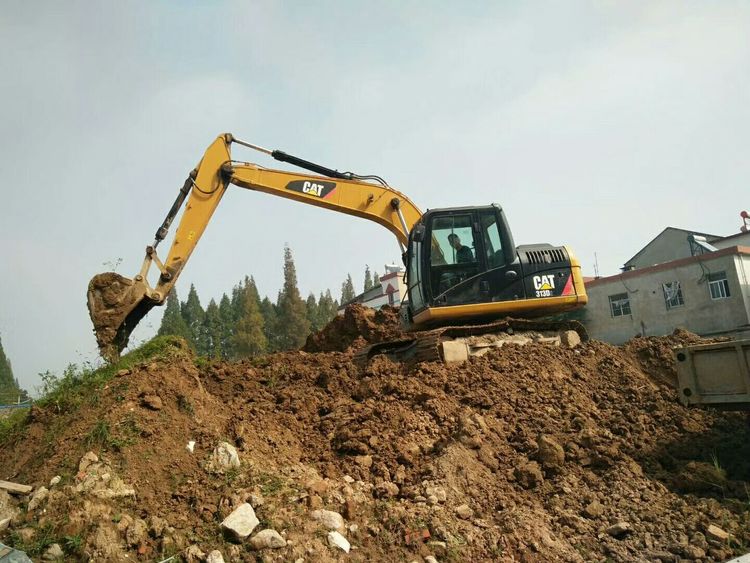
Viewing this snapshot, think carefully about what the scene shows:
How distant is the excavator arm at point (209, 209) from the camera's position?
25.6ft

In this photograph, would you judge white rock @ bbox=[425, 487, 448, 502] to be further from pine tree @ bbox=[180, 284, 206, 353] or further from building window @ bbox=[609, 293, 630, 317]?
pine tree @ bbox=[180, 284, 206, 353]

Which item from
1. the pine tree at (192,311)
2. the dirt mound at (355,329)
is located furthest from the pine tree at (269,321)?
the dirt mound at (355,329)

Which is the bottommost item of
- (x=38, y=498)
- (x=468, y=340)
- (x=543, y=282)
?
(x=38, y=498)

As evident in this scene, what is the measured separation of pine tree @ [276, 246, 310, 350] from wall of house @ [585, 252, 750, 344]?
22.9 meters

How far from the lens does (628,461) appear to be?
5695 millimetres

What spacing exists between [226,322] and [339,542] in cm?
5634

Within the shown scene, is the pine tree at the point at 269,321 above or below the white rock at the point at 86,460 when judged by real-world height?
above

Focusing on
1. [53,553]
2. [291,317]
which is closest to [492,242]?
[53,553]

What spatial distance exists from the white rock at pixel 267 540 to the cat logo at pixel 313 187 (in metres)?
6.93

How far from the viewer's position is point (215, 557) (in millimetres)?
3967

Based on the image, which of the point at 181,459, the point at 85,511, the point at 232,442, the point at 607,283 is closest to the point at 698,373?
the point at 232,442

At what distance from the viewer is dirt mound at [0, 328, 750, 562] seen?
434 centimetres

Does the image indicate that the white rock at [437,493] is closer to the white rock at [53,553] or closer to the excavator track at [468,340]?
the white rock at [53,553]

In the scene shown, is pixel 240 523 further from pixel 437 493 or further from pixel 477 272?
pixel 477 272
